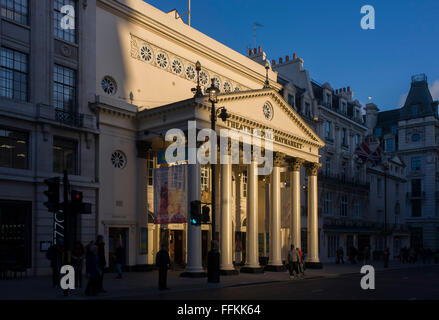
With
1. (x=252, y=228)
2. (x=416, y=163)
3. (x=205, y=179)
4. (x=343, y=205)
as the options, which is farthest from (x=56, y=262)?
(x=416, y=163)

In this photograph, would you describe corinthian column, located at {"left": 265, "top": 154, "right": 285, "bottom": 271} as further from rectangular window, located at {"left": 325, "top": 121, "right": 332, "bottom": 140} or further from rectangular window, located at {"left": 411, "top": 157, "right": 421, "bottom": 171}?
rectangular window, located at {"left": 411, "top": 157, "right": 421, "bottom": 171}

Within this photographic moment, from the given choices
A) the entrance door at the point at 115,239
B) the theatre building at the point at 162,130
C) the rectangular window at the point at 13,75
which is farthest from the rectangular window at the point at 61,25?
the entrance door at the point at 115,239

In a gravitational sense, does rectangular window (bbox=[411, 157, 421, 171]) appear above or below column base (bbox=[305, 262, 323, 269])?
above

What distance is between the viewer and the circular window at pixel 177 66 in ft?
110

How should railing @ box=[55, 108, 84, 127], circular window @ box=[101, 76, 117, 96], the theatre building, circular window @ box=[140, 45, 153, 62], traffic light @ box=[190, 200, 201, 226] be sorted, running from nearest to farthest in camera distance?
traffic light @ box=[190, 200, 201, 226]
railing @ box=[55, 108, 84, 127]
the theatre building
circular window @ box=[101, 76, 117, 96]
circular window @ box=[140, 45, 153, 62]

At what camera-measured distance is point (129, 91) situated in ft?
99.9

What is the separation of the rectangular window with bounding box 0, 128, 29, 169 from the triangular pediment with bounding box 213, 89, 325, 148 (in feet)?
33.8

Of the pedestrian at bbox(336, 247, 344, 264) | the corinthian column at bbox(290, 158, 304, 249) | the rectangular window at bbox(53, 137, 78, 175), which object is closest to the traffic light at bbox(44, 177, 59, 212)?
the rectangular window at bbox(53, 137, 78, 175)

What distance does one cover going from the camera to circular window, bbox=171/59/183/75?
1319 inches

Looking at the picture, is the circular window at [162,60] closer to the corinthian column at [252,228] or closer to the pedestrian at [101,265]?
the corinthian column at [252,228]

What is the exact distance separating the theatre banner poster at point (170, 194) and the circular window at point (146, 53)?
286 inches

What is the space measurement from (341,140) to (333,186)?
566 cm

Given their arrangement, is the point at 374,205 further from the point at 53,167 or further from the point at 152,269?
the point at 53,167
